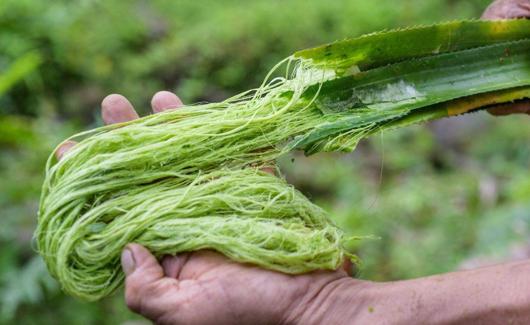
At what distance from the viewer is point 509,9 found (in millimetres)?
1811

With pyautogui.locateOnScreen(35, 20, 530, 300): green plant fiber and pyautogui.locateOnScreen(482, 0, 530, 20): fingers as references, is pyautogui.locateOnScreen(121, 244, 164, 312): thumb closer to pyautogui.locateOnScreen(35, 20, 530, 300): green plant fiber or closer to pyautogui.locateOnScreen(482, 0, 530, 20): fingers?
pyautogui.locateOnScreen(35, 20, 530, 300): green plant fiber

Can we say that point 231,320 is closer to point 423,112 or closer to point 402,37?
point 423,112

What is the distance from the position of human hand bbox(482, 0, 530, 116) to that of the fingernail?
105 cm

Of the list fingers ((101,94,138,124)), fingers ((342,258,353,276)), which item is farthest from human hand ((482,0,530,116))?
fingers ((101,94,138,124))

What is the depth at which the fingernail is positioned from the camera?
4.51ft

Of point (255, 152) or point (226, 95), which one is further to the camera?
point (226, 95)

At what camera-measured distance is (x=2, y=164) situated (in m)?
3.56

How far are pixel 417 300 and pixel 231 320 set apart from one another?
1.34ft

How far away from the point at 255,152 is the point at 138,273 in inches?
16.5

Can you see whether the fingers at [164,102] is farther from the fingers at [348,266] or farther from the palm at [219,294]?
the fingers at [348,266]

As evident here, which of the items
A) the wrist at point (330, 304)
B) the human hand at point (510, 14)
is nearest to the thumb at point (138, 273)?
the wrist at point (330, 304)

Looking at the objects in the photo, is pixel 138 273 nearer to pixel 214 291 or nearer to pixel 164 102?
pixel 214 291

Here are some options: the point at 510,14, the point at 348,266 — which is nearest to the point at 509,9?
the point at 510,14

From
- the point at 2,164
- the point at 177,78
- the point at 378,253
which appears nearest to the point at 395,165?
the point at 378,253
